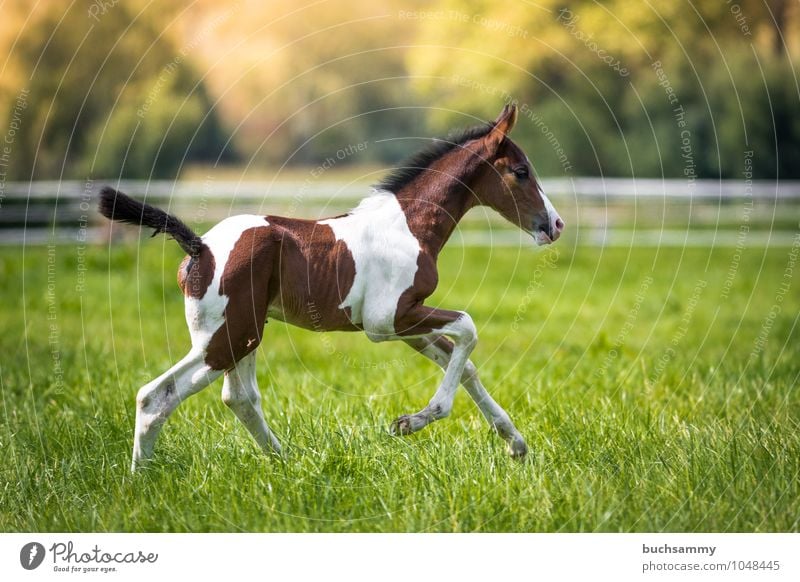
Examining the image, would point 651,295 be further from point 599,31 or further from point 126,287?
point 599,31

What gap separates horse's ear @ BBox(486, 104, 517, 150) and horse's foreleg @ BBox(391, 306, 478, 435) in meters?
0.97

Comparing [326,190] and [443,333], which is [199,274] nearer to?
[443,333]

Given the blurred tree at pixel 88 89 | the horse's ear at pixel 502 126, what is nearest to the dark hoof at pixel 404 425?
the horse's ear at pixel 502 126

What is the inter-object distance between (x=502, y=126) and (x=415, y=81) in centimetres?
3029

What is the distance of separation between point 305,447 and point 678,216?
69.8ft

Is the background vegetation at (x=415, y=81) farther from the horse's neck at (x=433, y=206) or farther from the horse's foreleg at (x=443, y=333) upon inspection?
the horse's foreleg at (x=443, y=333)

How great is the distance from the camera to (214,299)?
510cm

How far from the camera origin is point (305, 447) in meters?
5.79

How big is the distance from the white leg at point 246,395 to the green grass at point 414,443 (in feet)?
0.59

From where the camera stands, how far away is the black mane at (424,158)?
218 inches
